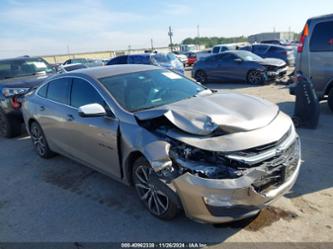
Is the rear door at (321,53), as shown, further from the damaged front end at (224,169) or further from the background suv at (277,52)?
the background suv at (277,52)

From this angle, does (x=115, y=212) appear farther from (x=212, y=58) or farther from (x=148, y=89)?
(x=212, y=58)

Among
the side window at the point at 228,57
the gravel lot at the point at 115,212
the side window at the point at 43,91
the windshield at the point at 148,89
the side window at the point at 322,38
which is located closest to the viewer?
the gravel lot at the point at 115,212

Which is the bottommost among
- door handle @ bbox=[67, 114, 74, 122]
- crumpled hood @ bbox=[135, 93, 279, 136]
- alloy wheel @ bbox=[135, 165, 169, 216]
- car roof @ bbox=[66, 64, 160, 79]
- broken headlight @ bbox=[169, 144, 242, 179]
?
alloy wheel @ bbox=[135, 165, 169, 216]

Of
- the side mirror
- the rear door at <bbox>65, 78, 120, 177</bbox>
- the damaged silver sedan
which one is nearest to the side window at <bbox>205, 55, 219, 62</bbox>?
the damaged silver sedan

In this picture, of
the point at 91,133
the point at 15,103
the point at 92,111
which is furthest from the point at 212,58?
the point at 92,111

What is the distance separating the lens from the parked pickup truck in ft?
23.3

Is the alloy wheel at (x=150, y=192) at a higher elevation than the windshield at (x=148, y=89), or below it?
below

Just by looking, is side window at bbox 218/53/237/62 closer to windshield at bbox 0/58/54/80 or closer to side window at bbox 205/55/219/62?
side window at bbox 205/55/219/62

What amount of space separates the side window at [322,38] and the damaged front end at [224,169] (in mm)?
4411

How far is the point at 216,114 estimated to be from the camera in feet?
10.5

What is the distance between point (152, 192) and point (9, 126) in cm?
521

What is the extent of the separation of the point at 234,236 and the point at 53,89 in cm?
359

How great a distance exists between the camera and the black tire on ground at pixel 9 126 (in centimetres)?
717

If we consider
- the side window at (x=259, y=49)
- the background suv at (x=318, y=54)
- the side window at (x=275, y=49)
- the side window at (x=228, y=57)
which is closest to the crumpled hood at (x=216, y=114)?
the background suv at (x=318, y=54)
